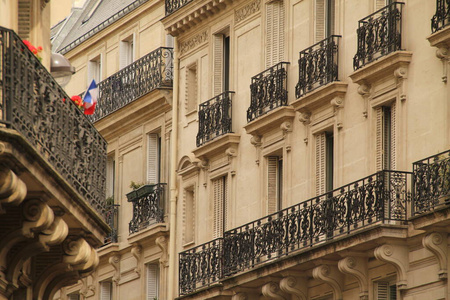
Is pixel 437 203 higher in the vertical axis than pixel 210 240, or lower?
lower

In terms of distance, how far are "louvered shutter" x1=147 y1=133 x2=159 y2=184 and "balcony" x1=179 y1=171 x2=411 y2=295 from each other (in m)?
4.18

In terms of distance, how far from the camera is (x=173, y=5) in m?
46.0

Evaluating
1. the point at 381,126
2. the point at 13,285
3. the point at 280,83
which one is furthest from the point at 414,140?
the point at 13,285

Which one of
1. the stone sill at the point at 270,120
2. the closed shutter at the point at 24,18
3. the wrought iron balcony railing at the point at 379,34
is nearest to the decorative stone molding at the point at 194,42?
the stone sill at the point at 270,120

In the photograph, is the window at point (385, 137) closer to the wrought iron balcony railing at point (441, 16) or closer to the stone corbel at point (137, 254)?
the wrought iron balcony railing at point (441, 16)

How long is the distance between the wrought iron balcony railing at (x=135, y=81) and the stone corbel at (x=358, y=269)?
1311 centimetres

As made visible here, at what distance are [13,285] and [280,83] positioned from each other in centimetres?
1805

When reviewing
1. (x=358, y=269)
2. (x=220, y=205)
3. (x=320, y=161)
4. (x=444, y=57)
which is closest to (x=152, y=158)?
(x=220, y=205)

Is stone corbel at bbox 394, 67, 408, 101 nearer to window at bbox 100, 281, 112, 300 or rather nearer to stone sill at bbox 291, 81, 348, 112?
stone sill at bbox 291, 81, 348, 112

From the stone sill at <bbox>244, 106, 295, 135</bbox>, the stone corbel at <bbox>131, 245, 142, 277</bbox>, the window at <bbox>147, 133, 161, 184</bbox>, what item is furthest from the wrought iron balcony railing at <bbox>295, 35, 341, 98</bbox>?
the stone corbel at <bbox>131, 245, 142, 277</bbox>

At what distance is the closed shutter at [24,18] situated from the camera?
25453 mm

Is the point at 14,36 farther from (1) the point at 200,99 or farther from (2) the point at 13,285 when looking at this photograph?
(1) the point at 200,99

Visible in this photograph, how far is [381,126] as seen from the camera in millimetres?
35094

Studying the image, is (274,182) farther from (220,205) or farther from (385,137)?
(385,137)
